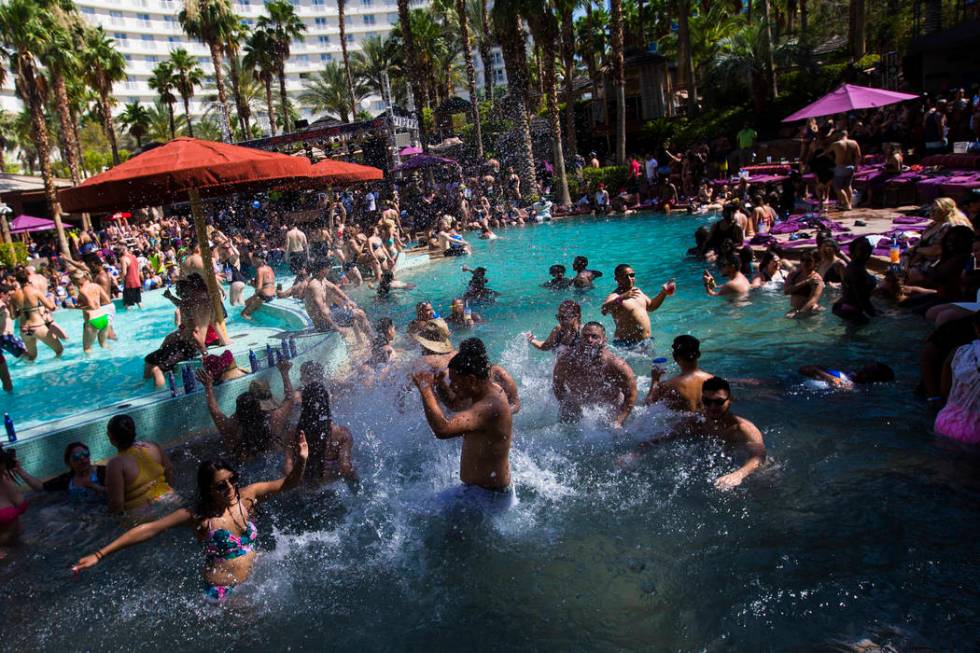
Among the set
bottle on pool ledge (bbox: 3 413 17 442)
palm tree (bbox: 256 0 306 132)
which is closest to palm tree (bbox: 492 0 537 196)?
Result: bottle on pool ledge (bbox: 3 413 17 442)

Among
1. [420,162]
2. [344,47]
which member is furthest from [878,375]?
[344,47]

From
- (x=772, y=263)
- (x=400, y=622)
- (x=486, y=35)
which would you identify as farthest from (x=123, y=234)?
(x=400, y=622)

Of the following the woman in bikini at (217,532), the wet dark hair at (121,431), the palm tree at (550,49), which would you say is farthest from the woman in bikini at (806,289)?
the palm tree at (550,49)

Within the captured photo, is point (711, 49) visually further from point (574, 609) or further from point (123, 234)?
point (574, 609)

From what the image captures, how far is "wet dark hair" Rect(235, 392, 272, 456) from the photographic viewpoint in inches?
241

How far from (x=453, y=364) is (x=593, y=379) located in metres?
2.15

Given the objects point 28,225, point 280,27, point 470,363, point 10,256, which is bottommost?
point 470,363

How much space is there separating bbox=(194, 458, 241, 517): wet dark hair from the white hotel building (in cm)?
7633

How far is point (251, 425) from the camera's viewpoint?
6.26 metres

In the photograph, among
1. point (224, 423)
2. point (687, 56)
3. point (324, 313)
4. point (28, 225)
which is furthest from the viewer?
point (687, 56)

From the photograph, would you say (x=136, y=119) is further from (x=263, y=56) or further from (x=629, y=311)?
(x=629, y=311)

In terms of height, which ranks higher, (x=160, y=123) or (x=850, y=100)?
(x=160, y=123)

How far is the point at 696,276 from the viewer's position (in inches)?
531

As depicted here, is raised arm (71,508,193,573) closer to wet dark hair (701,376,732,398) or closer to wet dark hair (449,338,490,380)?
wet dark hair (449,338,490,380)
